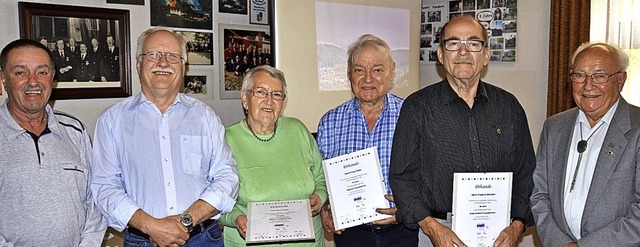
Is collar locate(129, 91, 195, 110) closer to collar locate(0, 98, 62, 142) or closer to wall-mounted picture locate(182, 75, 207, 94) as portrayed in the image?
collar locate(0, 98, 62, 142)

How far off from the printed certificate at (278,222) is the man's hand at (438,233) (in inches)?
19.5

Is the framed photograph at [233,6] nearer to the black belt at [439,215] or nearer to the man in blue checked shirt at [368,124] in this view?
the man in blue checked shirt at [368,124]

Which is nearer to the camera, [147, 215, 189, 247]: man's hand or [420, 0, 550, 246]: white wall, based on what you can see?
[147, 215, 189, 247]: man's hand

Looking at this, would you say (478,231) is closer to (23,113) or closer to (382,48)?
(382,48)

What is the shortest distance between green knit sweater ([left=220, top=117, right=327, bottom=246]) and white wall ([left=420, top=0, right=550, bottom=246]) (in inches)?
109

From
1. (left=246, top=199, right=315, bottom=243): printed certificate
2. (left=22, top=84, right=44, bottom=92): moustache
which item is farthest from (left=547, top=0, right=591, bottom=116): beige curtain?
(left=22, top=84, right=44, bottom=92): moustache

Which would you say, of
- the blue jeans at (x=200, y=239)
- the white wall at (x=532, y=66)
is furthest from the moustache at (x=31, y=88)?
the white wall at (x=532, y=66)

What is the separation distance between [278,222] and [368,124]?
0.67 m

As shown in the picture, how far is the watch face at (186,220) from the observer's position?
2.37 m

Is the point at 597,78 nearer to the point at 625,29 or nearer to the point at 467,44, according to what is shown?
the point at 467,44

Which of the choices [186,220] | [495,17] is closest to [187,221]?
[186,220]

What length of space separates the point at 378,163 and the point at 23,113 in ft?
4.94

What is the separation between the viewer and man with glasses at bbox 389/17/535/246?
2424 millimetres

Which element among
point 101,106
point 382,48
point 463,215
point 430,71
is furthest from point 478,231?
point 430,71
